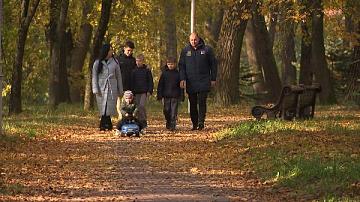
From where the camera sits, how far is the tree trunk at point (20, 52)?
26.6 meters

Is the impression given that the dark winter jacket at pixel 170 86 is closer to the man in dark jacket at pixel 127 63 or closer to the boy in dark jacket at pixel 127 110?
the man in dark jacket at pixel 127 63

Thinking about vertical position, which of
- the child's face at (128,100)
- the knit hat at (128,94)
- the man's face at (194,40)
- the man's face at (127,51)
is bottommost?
the child's face at (128,100)

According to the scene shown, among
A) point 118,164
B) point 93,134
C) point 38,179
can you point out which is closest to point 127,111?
point 93,134

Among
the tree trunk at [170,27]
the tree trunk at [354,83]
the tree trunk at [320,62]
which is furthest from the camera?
the tree trunk at [170,27]

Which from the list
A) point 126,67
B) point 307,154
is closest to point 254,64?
point 126,67

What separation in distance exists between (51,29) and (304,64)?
9752mm

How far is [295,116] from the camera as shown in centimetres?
2239

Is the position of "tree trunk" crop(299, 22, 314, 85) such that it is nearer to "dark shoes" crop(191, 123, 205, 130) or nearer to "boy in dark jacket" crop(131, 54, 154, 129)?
"dark shoes" crop(191, 123, 205, 130)

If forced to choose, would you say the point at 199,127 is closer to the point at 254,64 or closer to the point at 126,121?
the point at 126,121

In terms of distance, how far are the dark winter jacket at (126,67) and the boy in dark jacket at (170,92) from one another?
2.51 ft

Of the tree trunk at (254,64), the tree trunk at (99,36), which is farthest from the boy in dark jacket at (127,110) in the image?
the tree trunk at (254,64)

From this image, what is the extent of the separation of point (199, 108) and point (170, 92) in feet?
2.63

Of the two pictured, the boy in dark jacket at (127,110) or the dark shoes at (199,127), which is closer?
the boy in dark jacket at (127,110)

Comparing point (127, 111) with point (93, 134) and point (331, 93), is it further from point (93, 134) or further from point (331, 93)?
point (331, 93)
